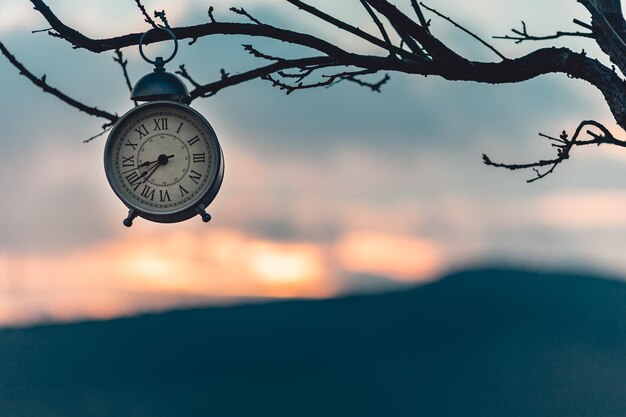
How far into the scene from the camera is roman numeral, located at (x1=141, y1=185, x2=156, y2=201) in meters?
6.34

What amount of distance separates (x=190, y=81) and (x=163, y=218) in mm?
1098

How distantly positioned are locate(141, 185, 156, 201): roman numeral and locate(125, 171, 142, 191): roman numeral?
0.04 metres

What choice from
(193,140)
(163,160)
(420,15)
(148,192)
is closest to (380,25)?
(420,15)

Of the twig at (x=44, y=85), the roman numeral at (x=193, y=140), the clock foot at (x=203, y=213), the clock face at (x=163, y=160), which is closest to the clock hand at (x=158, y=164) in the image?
the clock face at (x=163, y=160)

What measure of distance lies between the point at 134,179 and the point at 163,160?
0.18 m

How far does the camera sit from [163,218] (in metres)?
6.37

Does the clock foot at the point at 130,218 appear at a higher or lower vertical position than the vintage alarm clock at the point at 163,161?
lower

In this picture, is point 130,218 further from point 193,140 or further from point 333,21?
point 333,21

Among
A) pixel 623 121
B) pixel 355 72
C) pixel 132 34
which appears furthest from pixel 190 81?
pixel 623 121

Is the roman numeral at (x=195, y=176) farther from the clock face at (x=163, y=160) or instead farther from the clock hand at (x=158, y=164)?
the clock hand at (x=158, y=164)

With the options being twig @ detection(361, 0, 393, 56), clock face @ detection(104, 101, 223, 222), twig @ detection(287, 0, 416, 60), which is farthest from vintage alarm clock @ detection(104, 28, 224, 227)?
twig @ detection(361, 0, 393, 56)

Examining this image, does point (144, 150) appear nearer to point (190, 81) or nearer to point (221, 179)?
point (221, 179)

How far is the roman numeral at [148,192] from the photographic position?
20.8 feet

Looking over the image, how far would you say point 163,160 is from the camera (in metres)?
6.32
